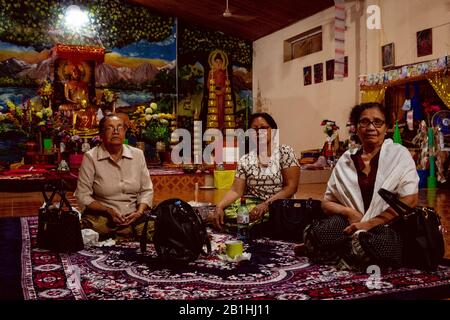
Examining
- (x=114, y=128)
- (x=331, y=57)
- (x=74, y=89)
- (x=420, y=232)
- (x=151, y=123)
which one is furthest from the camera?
(x=74, y=89)

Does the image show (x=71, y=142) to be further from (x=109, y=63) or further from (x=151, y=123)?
(x=109, y=63)


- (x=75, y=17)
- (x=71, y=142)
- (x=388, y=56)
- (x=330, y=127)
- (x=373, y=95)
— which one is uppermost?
(x=75, y=17)

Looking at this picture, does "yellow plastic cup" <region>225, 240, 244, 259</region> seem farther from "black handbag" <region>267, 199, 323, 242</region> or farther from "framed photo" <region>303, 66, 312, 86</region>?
"framed photo" <region>303, 66, 312, 86</region>

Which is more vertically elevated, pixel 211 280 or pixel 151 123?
pixel 151 123

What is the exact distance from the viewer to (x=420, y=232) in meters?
2.45

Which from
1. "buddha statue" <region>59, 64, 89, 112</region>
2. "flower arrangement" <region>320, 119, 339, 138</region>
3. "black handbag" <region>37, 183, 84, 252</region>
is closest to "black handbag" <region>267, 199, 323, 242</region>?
"black handbag" <region>37, 183, 84, 252</region>

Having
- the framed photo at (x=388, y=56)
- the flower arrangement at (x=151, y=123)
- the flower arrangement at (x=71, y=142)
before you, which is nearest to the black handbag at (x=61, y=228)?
the flower arrangement at (x=71, y=142)

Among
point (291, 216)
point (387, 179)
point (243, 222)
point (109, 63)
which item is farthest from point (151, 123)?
point (387, 179)

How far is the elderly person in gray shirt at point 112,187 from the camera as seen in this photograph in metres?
3.40

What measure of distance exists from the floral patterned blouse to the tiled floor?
1597 millimetres

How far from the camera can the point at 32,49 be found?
11.5 m

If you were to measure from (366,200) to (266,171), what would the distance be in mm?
1065

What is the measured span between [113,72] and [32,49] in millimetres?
1921
